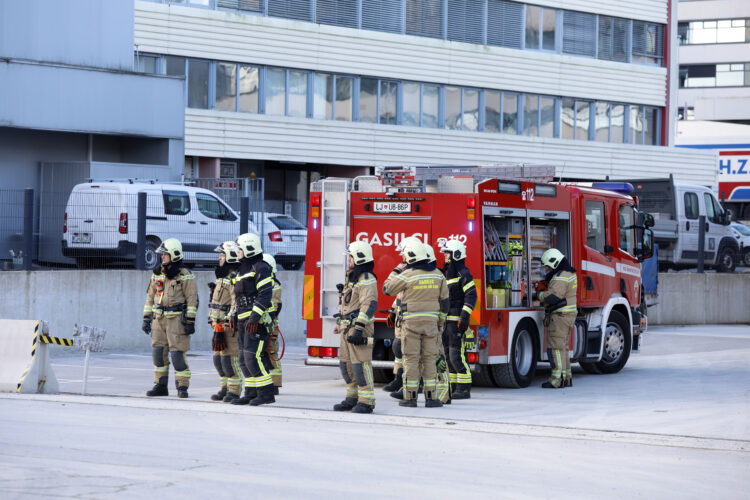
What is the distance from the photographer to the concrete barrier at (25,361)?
14.5 meters

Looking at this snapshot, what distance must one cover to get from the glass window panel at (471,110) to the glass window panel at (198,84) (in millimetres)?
10208

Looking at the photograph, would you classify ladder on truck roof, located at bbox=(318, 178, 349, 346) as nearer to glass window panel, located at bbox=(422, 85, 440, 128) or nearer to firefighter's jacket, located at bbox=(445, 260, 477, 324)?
firefighter's jacket, located at bbox=(445, 260, 477, 324)

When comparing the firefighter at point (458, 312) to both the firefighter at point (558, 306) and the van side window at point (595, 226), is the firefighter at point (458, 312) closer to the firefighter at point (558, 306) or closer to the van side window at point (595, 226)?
the firefighter at point (558, 306)

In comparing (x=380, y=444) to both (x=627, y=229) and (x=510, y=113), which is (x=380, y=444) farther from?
(x=510, y=113)

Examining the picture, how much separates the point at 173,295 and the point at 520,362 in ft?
15.9

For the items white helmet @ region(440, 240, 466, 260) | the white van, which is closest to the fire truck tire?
white helmet @ region(440, 240, 466, 260)

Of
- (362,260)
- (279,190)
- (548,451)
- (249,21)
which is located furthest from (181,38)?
(548,451)

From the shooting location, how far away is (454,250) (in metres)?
14.6

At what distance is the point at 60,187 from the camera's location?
2877 centimetres

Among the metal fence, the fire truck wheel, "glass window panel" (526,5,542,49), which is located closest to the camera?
the fire truck wheel

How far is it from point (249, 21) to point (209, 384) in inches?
877

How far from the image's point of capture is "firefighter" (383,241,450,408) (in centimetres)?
1345

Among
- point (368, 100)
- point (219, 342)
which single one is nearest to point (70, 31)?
point (368, 100)

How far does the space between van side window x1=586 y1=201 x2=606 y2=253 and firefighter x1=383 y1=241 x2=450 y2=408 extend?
4600 mm
